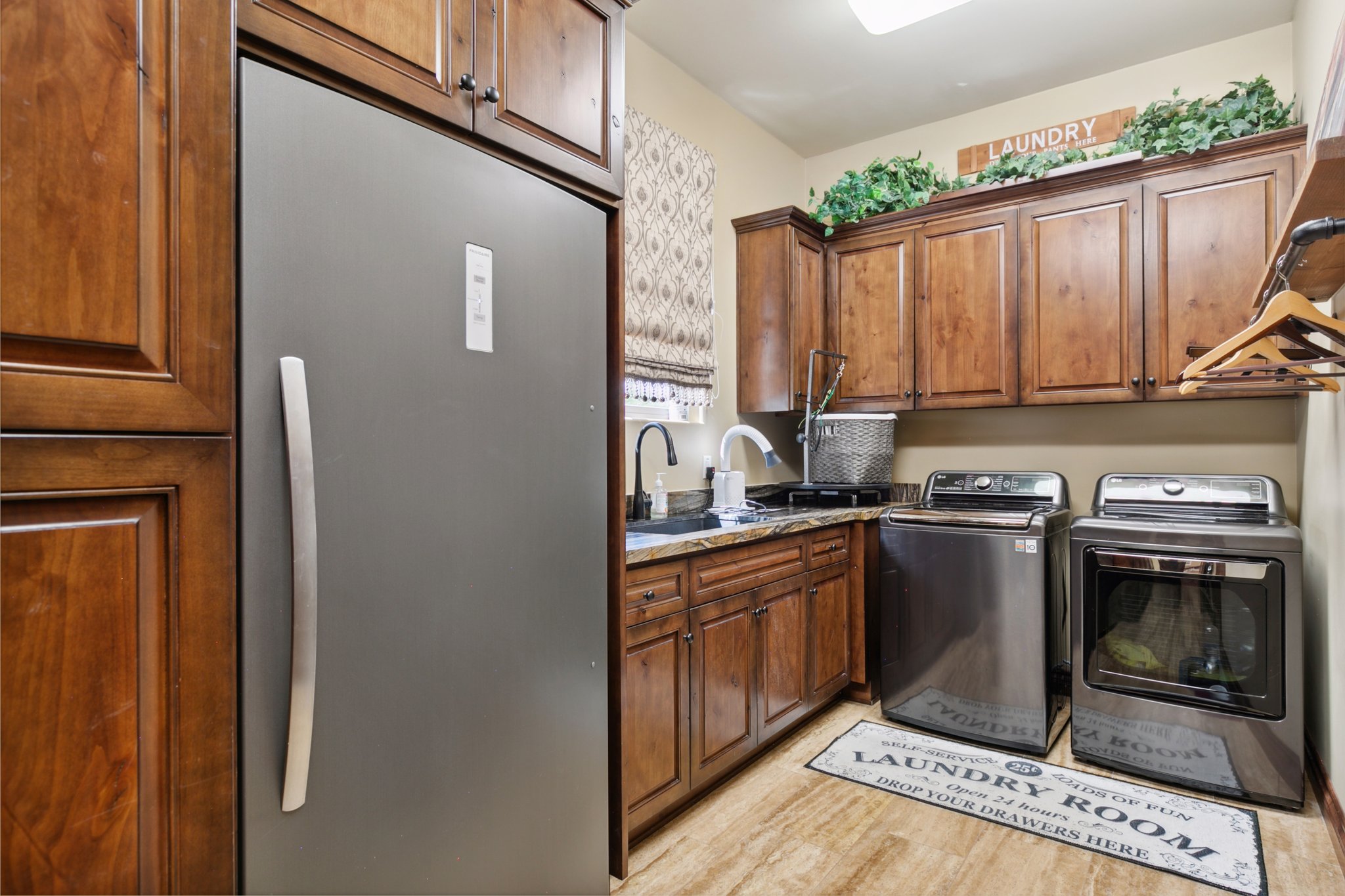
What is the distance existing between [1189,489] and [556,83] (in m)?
2.84

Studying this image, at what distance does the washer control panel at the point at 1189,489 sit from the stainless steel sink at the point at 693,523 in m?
1.51

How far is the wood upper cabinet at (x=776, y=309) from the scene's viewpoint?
335 cm

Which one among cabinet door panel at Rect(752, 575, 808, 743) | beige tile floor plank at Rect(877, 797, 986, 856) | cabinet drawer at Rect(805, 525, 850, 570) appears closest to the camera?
beige tile floor plank at Rect(877, 797, 986, 856)

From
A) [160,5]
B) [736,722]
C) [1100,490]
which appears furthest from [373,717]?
[1100,490]

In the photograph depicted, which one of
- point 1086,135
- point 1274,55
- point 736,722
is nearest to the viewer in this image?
point 736,722

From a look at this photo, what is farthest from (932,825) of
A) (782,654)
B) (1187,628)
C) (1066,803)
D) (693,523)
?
(693,523)

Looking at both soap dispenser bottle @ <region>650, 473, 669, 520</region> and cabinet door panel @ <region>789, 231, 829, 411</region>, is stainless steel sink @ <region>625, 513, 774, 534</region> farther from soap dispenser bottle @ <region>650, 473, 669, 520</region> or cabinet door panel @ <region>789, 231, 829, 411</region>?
cabinet door panel @ <region>789, 231, 829, 411</region>

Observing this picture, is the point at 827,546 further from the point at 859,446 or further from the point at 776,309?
the point at 776,309

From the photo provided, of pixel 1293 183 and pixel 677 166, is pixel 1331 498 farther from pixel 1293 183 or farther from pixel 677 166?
pixel 677 166

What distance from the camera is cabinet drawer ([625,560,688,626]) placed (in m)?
1.84

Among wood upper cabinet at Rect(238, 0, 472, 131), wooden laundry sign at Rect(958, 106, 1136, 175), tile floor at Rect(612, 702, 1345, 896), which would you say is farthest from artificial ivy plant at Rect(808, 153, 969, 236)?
tile floor at Rect(612, 702, 1345, 896)

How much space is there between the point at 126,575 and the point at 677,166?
8.85ft

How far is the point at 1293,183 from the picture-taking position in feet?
8.56

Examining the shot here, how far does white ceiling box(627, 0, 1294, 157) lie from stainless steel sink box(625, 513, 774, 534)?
2.06m
